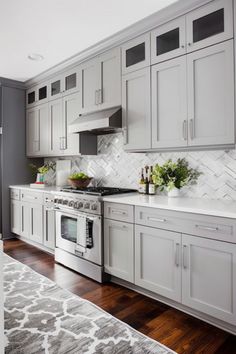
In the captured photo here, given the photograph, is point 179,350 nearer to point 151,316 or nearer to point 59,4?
point 151,316

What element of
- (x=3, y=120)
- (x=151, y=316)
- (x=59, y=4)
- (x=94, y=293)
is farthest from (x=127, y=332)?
(x=3, y=120)

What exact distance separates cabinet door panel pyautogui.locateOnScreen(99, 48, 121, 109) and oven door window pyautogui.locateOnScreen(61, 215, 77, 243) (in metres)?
1.44

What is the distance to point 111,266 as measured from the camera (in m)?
2.96

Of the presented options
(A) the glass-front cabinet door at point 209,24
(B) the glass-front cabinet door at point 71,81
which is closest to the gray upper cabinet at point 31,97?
(B) the glass-front cabinet door at point 71,81

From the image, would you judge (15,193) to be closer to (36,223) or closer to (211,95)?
(36,223)

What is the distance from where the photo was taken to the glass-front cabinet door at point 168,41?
259cm

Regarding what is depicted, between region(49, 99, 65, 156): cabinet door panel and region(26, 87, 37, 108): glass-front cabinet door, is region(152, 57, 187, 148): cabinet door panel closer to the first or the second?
region(49, 99, 65, 156): cabinet door panel

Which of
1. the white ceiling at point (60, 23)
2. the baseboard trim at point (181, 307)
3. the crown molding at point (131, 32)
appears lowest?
the baseboard trim at point (181, 307)

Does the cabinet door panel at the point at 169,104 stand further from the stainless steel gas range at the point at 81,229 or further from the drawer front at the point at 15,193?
the drawer front at the point at 15,193

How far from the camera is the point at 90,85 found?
143 inches

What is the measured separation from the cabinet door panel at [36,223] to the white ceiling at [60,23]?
7.06ft

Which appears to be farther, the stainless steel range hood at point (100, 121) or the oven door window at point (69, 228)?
the oven door window at point (69, 228)

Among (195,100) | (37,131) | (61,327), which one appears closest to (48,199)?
(37,131)

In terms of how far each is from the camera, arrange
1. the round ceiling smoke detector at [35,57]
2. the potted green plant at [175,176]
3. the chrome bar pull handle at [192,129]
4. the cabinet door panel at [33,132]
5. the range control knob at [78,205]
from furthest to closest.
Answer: the cabinet door panel at [33,132] < the round ceiling smoke detector at [35,57] < the range control knob at [78,205] < the potted green plant at [175,176] < the chrome bar pull handle at [192,129]
